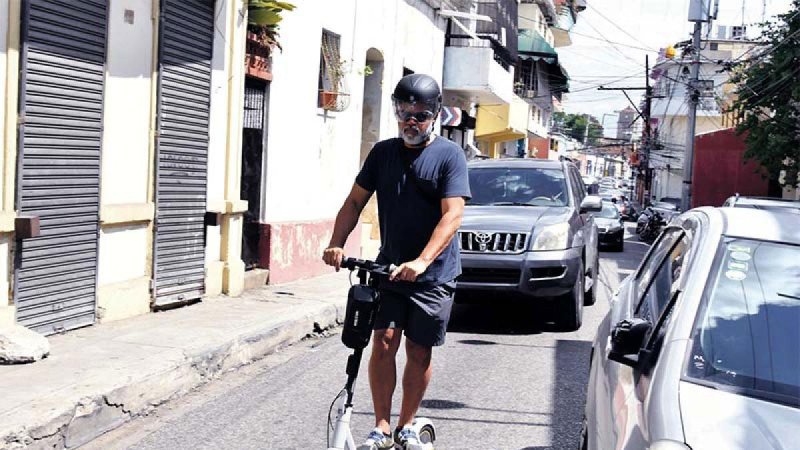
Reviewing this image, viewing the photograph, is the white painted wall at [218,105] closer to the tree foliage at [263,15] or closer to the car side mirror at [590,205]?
the tree foliage at [263,15]

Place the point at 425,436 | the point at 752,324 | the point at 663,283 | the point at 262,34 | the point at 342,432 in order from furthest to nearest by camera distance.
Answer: the point at 262,34 < the point at 425,436 < the point at 663,283 < the point at 342,432 < the point at 752,324

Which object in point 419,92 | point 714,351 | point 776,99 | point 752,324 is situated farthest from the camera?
point 776,99

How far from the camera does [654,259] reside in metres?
5.06

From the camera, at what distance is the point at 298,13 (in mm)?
13172

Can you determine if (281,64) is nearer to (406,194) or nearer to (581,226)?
(581,226)

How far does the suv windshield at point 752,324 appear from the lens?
10.7 ft

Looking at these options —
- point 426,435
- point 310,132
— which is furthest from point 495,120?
point 426,435

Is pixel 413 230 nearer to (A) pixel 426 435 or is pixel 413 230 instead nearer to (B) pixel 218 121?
(A) pixel 426 435

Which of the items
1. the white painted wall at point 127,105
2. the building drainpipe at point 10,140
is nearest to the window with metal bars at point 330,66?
the white painted wall at point 127,105

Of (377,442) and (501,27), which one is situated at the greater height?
(501,27)

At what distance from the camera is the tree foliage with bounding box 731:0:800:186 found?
2344 cm

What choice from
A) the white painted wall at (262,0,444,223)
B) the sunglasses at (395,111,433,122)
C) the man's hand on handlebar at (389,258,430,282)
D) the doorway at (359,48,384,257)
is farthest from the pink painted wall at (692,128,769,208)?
the man's hand on handlebar at (389,258,430,282)

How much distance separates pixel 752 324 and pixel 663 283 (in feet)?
2.49

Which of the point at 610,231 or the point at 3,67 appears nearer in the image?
the point at 3,67
